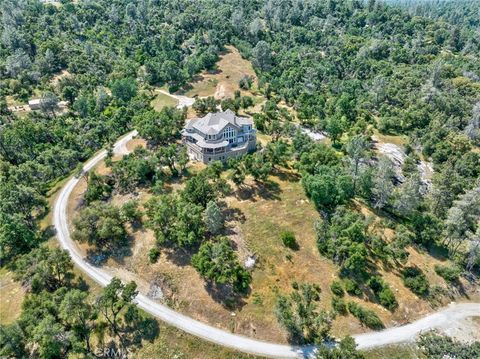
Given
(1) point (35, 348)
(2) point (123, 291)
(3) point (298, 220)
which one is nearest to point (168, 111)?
(3) point (298, 220)

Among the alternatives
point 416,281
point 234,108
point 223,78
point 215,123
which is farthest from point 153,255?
point 223,78

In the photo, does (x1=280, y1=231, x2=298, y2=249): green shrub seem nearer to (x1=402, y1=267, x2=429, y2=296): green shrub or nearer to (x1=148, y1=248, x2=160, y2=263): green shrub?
(x1=402, y1=267, x2=429, y2=296): green shrub

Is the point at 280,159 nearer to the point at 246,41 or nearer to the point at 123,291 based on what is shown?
the point at 123,291

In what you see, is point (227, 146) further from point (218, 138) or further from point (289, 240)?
point (289, 240)

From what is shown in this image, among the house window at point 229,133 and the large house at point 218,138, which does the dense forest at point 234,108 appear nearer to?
the large house at point 218,138

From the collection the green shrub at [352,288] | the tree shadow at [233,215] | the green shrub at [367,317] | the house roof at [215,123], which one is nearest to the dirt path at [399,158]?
the green shrub at [352,288]
